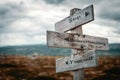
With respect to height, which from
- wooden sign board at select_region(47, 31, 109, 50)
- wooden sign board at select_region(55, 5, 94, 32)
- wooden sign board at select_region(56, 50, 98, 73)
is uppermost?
wooden sign board at select_region(55, 5, 94, 32)

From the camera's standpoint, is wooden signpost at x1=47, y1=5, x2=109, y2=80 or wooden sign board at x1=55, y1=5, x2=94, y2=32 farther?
wooden sign board at x1=55, y1=5, x2=94, y2=32

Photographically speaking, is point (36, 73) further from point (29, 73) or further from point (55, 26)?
point (55, 26)

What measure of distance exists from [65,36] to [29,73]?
43.1 meters

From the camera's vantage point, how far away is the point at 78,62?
846cm

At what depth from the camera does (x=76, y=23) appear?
28.9ft

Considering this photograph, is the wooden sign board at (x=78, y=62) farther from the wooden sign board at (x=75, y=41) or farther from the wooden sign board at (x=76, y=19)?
the wooden sign board at (x=76, y=19)

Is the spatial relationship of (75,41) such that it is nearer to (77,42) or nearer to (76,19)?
(77,42)

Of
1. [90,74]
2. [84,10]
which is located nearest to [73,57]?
[84,10]

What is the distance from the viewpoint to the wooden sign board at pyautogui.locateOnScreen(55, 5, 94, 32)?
8.22 meters

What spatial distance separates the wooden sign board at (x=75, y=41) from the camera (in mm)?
8094

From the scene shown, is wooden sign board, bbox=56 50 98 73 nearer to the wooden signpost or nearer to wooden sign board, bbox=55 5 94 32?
the wooden signpost

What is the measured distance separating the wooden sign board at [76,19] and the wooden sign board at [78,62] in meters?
1.06

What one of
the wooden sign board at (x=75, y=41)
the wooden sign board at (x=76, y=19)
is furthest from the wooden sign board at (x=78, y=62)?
the wooden sign board at (x=76, y=19)

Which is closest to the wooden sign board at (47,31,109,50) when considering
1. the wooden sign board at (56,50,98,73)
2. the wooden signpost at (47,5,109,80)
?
the wooden signpost at (47,5,109,80)
